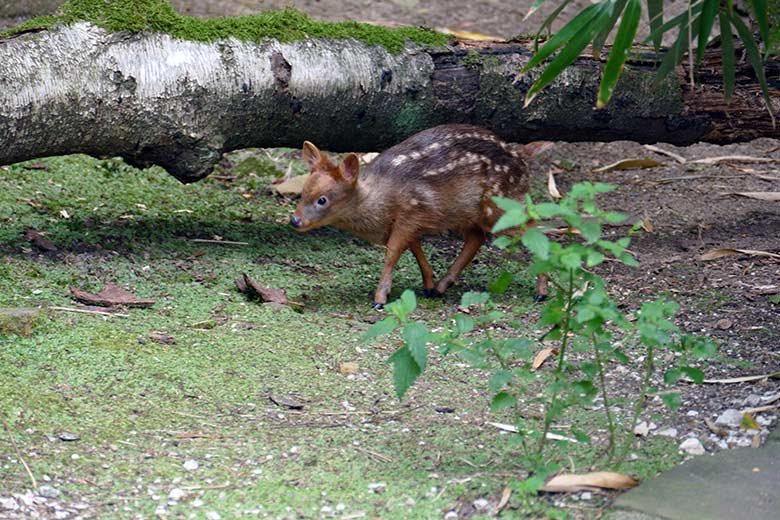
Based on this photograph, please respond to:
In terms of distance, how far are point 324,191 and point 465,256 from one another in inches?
35.5

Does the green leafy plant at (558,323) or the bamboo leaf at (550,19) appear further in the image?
the bamboo leaf at (550,19)

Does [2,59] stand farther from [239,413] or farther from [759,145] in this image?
[759,145]

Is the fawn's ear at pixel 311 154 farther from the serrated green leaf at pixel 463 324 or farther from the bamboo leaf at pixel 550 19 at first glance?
the serrated green leaf at pixel 463 324

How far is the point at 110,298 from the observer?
16.2 feet

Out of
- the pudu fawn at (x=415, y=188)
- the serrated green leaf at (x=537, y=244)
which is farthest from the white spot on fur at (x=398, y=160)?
the serrated green leaf at (x=537, y=244)

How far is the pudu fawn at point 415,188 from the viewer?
5.63 m

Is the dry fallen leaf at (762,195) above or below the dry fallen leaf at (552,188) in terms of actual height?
above

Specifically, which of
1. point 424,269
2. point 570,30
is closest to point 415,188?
point 424,269

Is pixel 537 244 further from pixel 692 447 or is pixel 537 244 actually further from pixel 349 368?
pixel 349 368

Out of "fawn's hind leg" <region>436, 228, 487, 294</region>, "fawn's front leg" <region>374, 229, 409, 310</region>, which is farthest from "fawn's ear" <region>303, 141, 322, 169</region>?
"fawn's hind leg" <region>436, 228, 487, 294</region>

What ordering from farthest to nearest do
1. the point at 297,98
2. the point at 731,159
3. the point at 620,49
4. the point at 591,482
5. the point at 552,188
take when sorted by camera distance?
the point at 731,159, the point at 552,188, the point at 297,98, the point at 620,49, the point at 591,482

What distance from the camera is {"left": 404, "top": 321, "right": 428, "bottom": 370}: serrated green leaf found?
319cm

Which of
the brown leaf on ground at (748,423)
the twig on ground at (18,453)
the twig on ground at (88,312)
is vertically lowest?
the twig on ground at (88,312)

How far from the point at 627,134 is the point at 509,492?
3.78 m
